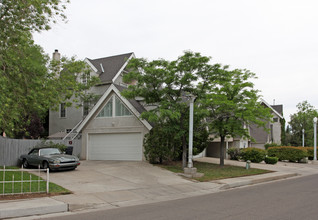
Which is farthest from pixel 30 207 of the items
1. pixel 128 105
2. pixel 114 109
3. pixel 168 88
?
pixel 114 109

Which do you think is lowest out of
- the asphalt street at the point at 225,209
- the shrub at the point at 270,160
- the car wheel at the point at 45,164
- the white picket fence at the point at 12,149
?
the shrub at the point at 270,160

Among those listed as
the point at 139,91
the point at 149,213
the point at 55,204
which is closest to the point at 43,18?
the point at 139,91

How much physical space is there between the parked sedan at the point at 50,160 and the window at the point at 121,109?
580 centimetres

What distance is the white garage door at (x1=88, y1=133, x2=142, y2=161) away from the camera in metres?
20.5

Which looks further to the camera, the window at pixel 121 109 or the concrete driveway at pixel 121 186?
the window at pixel 121 109

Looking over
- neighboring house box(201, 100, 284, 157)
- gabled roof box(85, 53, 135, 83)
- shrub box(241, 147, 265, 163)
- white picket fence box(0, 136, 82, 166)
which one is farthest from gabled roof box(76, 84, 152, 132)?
neighboring house box(201, 100, 284, 157)

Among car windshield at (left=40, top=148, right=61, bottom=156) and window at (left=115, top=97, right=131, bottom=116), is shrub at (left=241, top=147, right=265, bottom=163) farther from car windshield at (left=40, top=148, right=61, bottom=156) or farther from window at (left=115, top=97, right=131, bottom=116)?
car windshield at (left=40, top=148, right=61, bottom=156)

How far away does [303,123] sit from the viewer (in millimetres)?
49156

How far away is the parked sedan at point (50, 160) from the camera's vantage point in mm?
15094

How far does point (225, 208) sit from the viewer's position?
852cm

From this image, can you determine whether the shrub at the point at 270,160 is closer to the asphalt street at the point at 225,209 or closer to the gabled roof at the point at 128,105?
the gabled roof at the point at 128,105

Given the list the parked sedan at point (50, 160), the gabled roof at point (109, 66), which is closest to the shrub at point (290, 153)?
the gabled roof at point (109, 66)

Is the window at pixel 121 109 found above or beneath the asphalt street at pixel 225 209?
above

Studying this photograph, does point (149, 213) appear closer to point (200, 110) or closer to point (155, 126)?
point (200, 110)
